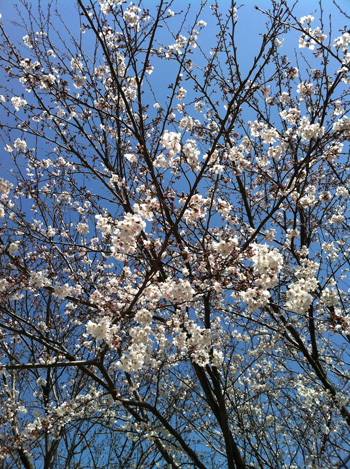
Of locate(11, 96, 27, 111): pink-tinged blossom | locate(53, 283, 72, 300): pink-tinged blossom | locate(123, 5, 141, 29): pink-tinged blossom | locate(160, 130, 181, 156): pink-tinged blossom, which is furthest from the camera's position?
locate(11, 96, 27, 111): pink-tinged blossom

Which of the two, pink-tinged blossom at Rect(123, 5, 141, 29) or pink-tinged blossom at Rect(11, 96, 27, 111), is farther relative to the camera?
pink-tinged blossom at Rect(11, 96, 27, 111)

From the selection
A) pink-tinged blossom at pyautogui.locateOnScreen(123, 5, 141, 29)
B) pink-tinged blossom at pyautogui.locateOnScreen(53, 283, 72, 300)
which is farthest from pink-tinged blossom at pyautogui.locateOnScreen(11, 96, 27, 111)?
pink-tinged blossom at pyautogui.locateOnScreen(53, 283, 72, 300)

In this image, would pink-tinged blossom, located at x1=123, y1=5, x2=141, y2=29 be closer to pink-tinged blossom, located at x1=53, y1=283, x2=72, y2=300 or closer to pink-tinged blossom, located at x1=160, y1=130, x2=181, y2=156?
pink-tinged blossom, located at x1=160, y1=130, x2=181, y2=156

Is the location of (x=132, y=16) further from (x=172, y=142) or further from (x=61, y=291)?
(x=61, y=291)

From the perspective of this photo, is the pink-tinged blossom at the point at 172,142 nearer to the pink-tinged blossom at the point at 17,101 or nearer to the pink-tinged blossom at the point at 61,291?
the pink-tinged blossom at the point at 61,291

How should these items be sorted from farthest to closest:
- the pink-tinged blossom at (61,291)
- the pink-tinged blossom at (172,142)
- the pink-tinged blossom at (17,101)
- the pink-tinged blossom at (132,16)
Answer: the pink-tinged blossom at (17,101) → the pink-tinged blossom at (132,16) → the pink-tinged blossom at (61,291) → the pink-tinged blossom at (172,142)

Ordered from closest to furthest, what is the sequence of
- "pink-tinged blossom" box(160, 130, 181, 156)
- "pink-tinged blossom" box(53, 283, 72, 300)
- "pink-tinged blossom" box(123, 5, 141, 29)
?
1. "pink-tinged blossom" box(160, 130, 181, 156)
2. "pink-tinged blossom" box(53, 283, 72, 300)
3. "pink-tinged blossom" box(123, 5, 141, 29)

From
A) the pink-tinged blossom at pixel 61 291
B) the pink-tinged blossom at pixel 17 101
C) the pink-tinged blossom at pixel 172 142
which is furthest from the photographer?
the pink-tinged blossom at pixel 17 101

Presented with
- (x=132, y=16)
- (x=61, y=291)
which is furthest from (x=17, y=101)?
(x=61, y=291)

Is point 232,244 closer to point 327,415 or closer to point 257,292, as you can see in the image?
point 257,292

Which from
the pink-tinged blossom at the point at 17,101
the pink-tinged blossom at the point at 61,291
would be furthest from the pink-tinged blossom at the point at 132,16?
the pink-tinged blossom at the point at 61,291

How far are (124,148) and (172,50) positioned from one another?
1.55 meters

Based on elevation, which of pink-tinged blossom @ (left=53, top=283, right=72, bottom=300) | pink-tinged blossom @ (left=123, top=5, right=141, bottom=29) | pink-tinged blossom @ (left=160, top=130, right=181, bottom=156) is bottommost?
pink-tinged blossom @ (left=53, top=283, right=72, bottom=300)

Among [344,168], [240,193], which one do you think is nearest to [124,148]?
[240,193]
